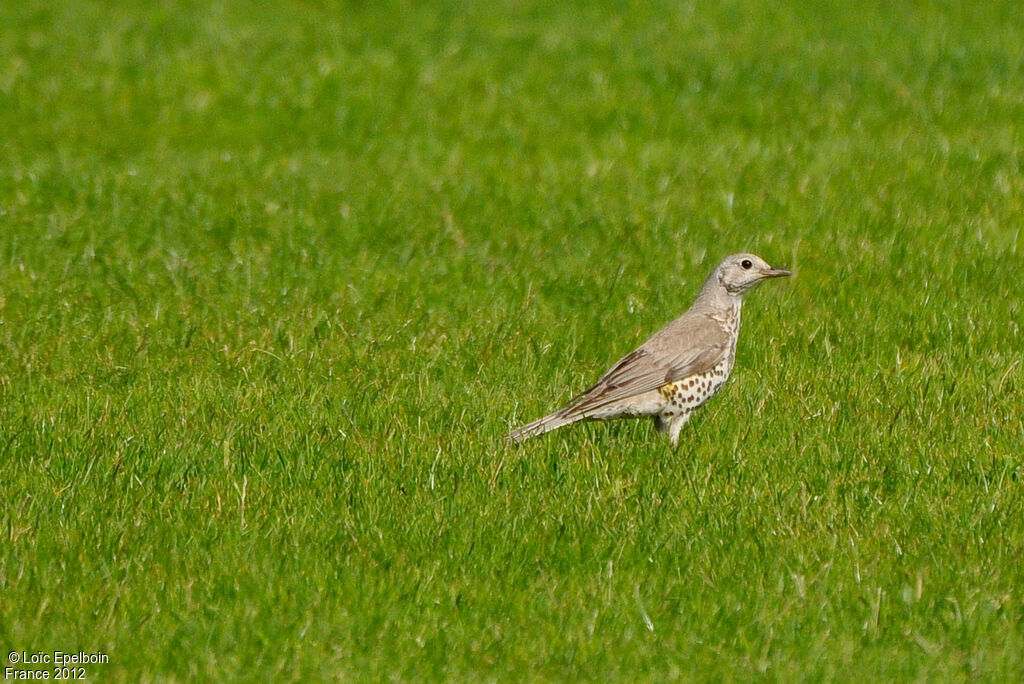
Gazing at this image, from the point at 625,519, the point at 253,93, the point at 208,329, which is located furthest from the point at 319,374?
the point at 253,93

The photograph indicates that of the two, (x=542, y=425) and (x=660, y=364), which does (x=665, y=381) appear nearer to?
(x=660, y=364)

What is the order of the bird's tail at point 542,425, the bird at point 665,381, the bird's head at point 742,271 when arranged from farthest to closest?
the bird's head at point 742,271 < the bird at point 665,381 < the bird's tail at point 542,425

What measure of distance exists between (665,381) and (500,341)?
172 centimetres

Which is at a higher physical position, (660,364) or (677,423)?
(660,364)

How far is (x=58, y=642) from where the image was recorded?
5.46 m

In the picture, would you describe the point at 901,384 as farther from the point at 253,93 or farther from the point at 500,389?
the point at 253,93

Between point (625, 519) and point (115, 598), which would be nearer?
point (115, 598)

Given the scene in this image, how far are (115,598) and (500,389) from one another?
119 inches

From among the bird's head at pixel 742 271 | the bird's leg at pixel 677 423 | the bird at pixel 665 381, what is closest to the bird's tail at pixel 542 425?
the bird at pixel 665 381

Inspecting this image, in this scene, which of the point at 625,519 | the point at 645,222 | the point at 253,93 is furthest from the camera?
the point at 253,93

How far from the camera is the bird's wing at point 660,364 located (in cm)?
761

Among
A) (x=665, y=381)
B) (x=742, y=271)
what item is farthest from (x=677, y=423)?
(x=742, y=271)

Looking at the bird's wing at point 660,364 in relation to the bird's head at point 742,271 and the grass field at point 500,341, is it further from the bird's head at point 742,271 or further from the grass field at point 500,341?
the bird's head at point 742,271

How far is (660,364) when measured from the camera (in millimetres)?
7734
